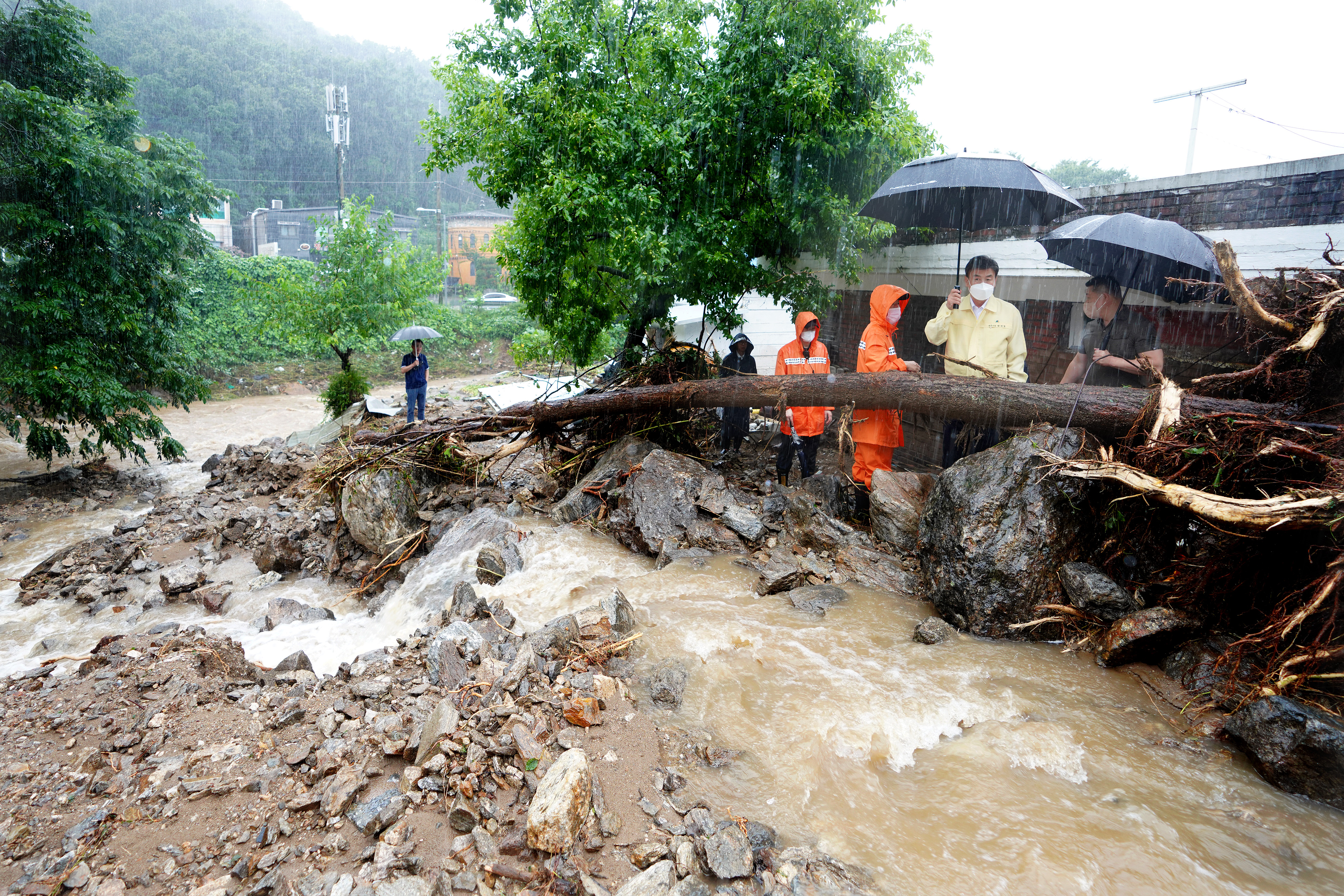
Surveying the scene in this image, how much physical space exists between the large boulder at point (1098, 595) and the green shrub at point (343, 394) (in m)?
13.8

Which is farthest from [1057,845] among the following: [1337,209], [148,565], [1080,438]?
[148,565]

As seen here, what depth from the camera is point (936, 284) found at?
27.4ft

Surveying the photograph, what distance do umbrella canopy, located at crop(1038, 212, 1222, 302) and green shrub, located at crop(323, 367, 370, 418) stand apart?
1336 cm

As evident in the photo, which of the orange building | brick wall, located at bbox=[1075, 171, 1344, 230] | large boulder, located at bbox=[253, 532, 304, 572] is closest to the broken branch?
brick wall, located at bbox=[1075, 171, 1344, 230]

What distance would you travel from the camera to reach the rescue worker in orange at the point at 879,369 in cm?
614

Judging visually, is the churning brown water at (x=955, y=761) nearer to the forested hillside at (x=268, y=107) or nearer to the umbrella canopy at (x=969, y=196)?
the umbrella canopy at (x=969, y=196)

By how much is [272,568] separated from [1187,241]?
9.17 meters

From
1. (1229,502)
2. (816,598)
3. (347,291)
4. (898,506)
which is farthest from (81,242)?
(1229,502)

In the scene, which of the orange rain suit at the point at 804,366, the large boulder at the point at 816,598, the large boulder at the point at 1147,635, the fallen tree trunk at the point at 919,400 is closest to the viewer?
the large boulder at the point at 1147,635

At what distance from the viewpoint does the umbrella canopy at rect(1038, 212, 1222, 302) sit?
15.1 feet

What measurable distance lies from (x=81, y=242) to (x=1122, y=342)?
13901 millimetres

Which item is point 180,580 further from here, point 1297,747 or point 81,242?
point 1297,747

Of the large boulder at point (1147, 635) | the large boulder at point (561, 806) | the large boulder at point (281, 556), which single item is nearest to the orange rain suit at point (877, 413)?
the large boulder at point (1147, 635)

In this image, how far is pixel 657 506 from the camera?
6367 mm
